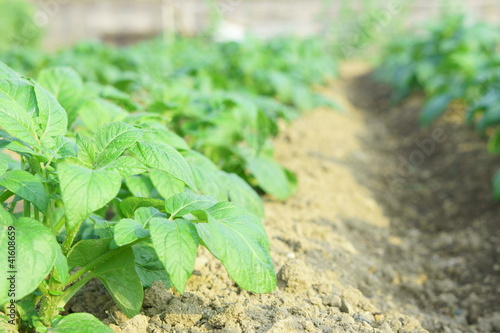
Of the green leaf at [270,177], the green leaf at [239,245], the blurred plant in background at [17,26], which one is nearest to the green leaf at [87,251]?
the green leaf at [239,245]

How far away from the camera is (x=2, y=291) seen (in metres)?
1.17

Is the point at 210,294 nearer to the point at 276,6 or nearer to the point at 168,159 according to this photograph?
the point at 168,159

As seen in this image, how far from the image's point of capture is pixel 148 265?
164cm

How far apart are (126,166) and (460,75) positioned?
4.99 metres

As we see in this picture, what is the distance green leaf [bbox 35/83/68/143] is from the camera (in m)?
1.54

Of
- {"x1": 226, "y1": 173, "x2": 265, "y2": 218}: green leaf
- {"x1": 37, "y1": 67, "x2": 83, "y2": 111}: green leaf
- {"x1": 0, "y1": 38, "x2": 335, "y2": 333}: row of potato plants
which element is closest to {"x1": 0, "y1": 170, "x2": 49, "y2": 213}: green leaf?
→ {"x1": 0, "y1": 38, "x2": 335, "y2": 333}: row of potato plants

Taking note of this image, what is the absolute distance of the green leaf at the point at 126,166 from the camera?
1.41 m

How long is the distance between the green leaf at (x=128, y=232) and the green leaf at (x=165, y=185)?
43cm

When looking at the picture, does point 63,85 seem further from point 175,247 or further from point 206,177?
point 175,247

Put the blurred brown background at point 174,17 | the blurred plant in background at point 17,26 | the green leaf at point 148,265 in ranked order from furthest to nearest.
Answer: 1. the blurred brown background at point 174,17
2. the blurred plant in background at point 17,26
3. the green leaf at point 148,265

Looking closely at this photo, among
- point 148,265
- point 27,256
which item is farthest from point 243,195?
point 27,256

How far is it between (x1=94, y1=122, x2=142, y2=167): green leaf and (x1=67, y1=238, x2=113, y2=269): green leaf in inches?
9.3

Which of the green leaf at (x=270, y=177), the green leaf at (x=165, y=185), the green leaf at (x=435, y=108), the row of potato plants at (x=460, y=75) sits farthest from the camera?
the green leaf at (x=435, y=108)

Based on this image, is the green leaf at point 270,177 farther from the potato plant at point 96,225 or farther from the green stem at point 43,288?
the green stem at point 43,288
